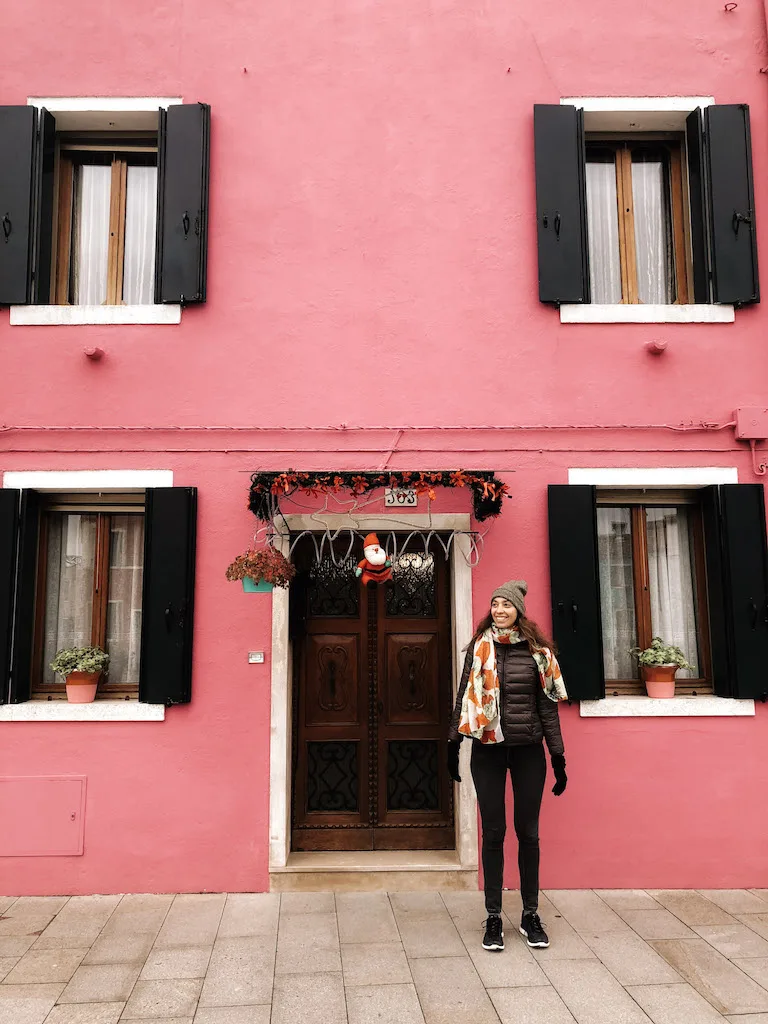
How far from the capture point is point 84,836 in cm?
512

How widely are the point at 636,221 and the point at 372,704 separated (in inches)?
169

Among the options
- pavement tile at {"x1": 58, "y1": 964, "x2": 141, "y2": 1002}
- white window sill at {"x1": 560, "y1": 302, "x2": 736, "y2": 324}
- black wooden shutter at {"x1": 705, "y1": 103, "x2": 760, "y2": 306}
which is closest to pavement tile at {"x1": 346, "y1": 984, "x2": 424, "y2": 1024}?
pavement tile at {"x1": 58, "y1": 964, "x2": 141, "y2": 1002}

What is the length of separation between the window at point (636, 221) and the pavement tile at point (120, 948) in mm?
5328

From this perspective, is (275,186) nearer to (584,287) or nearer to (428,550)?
(584,287)

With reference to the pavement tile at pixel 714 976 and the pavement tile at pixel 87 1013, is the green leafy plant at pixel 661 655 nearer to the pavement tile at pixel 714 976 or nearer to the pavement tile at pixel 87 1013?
the pavement tile at pixel 714 976

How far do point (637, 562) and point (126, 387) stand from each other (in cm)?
398

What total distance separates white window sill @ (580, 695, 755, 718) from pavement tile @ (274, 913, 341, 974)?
2173 mm

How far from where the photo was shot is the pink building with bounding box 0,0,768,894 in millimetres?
5195

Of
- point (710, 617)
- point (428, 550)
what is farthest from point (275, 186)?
point (710, 617)

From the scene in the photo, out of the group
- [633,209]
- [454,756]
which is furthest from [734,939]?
[633,209]

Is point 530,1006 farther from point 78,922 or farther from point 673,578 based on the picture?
point 673,578

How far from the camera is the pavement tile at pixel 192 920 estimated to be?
174 inches

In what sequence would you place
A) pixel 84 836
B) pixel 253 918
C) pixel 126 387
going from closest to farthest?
pixel 253 918 → pixel 84 836 → pixel 126 387

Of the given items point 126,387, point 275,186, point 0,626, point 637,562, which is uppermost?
point 275,186
